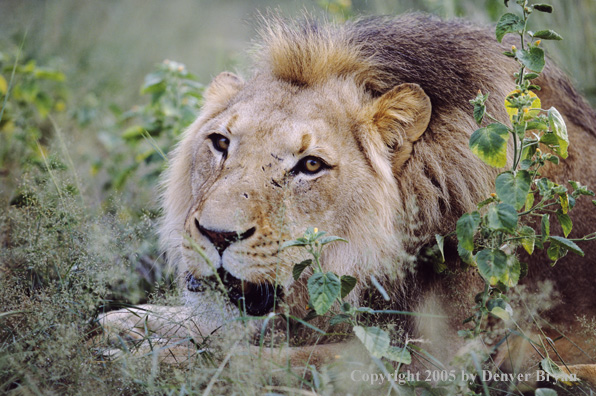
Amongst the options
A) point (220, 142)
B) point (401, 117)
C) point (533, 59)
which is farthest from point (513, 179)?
point (220, 142)

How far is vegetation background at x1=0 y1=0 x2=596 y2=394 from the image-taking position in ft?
9.37

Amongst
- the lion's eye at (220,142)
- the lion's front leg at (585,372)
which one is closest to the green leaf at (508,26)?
the lion's eye at (220,142)

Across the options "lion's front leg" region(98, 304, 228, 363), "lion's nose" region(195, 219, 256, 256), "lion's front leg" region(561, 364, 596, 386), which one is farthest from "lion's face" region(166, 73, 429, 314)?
"lion's front leg" region(561, 364, 596, 386)

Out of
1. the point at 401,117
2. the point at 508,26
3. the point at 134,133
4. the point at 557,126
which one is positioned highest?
the point at 508,26

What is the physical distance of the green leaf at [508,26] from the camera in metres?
2.84

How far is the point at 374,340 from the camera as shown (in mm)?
2729

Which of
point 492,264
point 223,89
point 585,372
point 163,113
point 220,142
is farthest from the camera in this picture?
point 163,113

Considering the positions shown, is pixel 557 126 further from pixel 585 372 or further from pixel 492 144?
pixel 585 372

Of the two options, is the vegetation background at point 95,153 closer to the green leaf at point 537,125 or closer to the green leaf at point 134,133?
the green leaf at point 134,133

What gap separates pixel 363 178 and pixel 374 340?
3.32ft

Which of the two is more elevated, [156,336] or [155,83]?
[155,83]

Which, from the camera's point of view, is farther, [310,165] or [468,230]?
[310,165]

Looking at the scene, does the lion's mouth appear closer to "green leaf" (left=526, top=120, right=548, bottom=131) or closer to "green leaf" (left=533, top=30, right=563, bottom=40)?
"green leaf" (left=526, top=120, right=548, bottom=131)

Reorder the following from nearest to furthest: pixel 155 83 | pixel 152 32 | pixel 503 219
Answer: pixel 503 219 → pixel 155 83 → pixel 152 32
